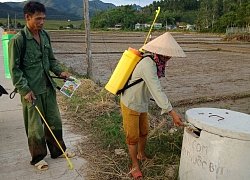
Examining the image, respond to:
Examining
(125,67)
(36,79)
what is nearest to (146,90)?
(125,67)

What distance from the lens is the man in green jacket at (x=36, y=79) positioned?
2799 mm

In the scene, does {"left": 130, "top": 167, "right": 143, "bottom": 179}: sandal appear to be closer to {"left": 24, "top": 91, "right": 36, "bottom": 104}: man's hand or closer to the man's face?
{"left": 24, "top": 91, "right": 36, "bottom": 104}: man's hand

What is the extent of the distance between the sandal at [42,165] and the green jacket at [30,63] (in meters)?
0.79

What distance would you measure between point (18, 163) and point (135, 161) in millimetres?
1346

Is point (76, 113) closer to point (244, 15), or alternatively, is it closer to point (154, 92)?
point (154, 92)

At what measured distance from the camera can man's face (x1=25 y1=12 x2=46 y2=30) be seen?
2803 millimetres

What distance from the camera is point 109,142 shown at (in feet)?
12.6

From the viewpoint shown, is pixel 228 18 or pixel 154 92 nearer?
pixel 154 92

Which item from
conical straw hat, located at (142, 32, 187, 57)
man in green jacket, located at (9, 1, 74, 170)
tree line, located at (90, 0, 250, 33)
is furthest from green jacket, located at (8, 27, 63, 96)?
tree line, located at (90, 0, 250, 33)

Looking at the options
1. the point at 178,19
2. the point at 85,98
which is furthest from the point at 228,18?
the point at 85,98

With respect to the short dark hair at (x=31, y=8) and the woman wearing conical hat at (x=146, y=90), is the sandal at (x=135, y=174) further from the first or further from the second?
the short dark hair at (x=31, y=8)

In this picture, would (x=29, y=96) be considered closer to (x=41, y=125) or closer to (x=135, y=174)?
(x=41, y=125)

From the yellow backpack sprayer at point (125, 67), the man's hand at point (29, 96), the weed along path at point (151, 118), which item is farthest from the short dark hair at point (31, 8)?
the weed along path at point (151, 118)

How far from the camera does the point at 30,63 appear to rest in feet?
9.61
